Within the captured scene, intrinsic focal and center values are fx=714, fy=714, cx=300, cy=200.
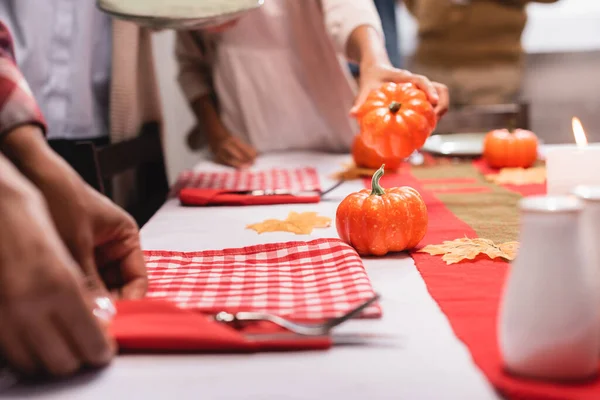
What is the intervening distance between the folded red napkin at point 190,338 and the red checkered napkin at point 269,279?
67 millimetres

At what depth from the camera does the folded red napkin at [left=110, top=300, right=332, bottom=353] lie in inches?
28.7

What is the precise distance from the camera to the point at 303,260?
1.06m

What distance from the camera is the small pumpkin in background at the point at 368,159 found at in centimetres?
196

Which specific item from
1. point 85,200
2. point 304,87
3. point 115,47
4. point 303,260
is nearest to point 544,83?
point 304,87

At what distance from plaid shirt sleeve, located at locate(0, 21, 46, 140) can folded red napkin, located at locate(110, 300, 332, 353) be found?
27cm

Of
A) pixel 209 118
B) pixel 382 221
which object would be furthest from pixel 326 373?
pixel 209 118

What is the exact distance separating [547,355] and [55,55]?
182cm

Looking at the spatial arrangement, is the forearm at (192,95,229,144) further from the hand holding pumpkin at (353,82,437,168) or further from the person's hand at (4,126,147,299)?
the person's hand at (4,126,147,299)

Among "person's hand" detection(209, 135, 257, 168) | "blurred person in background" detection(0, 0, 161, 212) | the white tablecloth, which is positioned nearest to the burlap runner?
the white tablecloth

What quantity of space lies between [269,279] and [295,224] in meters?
0.41

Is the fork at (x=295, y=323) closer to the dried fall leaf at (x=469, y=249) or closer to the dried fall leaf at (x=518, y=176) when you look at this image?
the dried fall leaf at (x=469, y=249)

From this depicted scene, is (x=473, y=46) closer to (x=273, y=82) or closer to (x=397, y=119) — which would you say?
(x=273, y=82)

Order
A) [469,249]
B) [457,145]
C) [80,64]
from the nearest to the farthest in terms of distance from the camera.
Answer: [469,249] < [80,64] < [457,145]

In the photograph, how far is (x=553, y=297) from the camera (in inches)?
23.9
